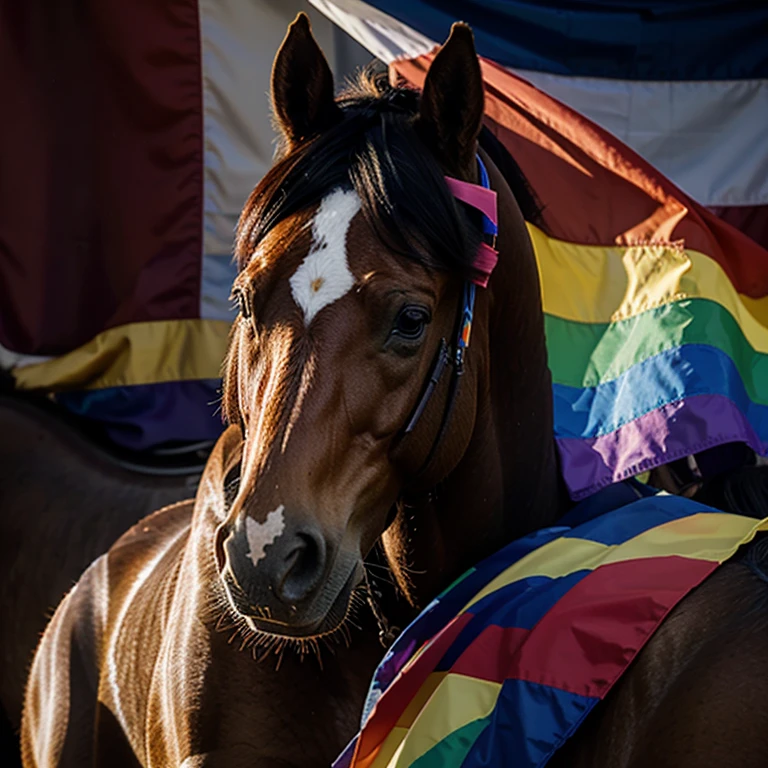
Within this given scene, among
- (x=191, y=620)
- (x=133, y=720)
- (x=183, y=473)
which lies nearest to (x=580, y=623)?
(x=191, y=620)

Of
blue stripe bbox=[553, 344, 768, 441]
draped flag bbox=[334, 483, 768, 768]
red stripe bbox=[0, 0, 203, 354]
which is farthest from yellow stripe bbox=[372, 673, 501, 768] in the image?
red stripe bbox=[0, 0, 203, 354]

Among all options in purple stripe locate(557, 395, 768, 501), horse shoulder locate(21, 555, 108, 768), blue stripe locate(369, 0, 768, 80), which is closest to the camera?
purple stripe locate(557, 395, 768, 501)

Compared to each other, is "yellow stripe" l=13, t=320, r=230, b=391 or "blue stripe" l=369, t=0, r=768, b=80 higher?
"blue stripe" l=369, t=0, r=768, b=80

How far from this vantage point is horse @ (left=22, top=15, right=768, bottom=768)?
1408mm

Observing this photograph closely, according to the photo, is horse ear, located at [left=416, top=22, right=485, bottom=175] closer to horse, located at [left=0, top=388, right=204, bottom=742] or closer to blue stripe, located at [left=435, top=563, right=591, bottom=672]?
blue stripe, located at [left=435, top=563, right=591, bottom=672]

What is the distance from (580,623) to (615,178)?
1.37 metres

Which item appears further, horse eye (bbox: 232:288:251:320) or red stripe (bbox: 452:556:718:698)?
horse eye (bbox: 232:288:251:320)

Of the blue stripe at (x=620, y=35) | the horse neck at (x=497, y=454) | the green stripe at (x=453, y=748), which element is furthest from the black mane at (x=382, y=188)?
the blue stripe at (x=620, y=35)

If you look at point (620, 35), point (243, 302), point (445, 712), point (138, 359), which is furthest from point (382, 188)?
point (138, 359)

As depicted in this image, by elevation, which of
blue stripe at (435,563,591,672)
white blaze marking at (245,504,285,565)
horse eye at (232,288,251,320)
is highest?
horse eye at (232,288,251,320)

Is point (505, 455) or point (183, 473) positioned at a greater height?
point (505, 455)

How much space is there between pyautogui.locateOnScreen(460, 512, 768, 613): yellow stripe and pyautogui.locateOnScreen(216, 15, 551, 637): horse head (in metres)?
0.18

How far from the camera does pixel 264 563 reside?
139 cm

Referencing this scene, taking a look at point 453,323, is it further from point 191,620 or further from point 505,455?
point 191,620
